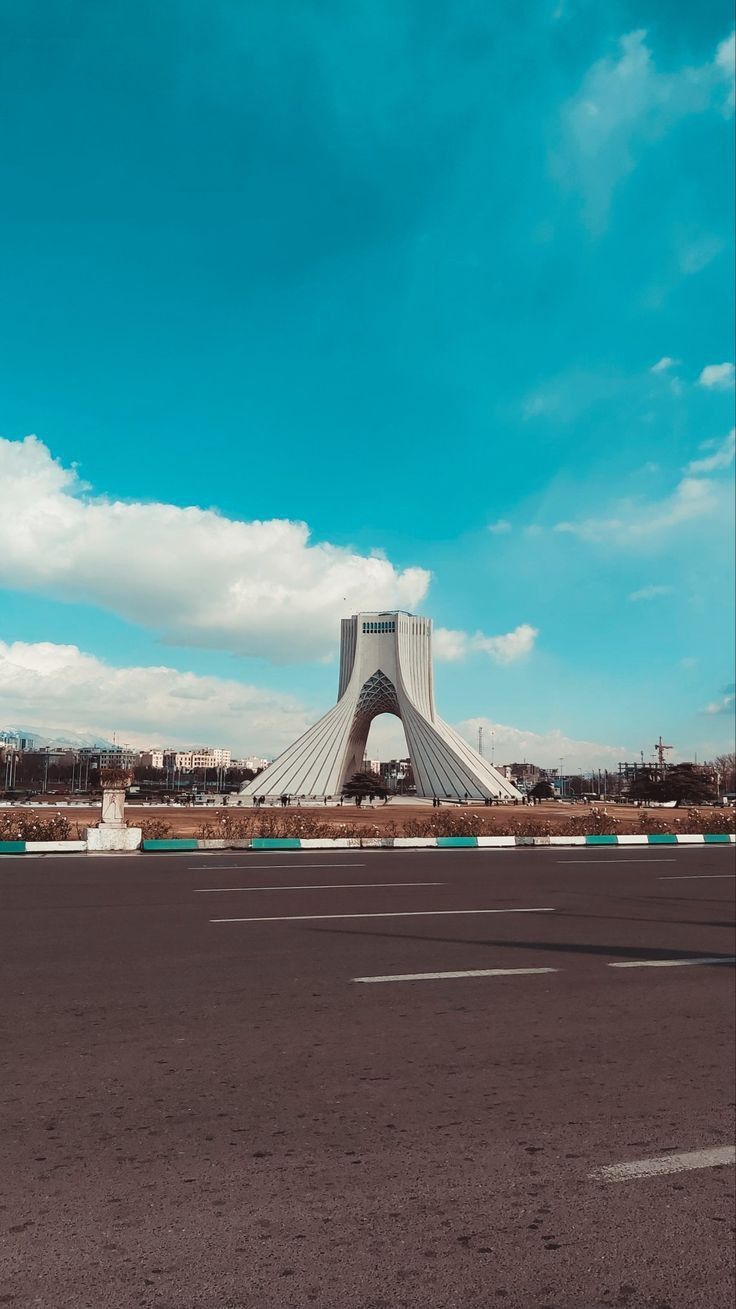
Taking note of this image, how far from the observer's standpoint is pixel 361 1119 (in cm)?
368

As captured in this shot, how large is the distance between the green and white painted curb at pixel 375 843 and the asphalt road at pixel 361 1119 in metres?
10.5

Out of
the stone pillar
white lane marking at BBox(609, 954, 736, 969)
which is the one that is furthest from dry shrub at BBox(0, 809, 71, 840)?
white lane marking at BBox(609, 954, 736, 969)

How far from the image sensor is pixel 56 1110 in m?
3.69

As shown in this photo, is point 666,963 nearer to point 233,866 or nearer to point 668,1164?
point 668,1164

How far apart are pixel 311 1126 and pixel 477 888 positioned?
29.2 feet

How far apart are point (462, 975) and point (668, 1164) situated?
10.1 feet

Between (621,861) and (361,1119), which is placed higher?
(361,1119)

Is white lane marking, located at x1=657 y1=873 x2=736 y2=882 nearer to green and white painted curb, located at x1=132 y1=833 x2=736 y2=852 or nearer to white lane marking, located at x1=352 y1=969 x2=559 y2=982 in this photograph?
green and white painted curb, located at x1=132 y1=833 x2=736 y2=852

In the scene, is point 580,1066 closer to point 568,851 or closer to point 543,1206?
point 543,1206

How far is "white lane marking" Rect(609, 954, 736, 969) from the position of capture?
696 cm

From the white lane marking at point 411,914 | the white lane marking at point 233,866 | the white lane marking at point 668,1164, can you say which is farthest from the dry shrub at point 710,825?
the white lane marking at point 668,1164

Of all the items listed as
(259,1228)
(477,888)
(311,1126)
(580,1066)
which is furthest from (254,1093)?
(477,888)

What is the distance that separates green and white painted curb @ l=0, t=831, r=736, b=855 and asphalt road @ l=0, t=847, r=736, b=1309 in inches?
412

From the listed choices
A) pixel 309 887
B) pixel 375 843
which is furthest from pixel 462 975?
pixel 375 843
